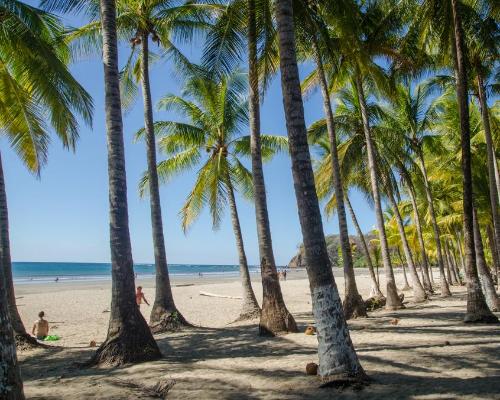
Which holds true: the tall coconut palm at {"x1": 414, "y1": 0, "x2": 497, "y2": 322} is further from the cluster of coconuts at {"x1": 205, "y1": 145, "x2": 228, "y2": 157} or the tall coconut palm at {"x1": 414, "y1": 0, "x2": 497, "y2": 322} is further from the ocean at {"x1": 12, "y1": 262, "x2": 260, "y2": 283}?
the ocean at {"x1": 12, "y1": 262, "x2": 260, "y2": 283}

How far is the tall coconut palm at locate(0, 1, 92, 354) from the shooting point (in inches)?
351

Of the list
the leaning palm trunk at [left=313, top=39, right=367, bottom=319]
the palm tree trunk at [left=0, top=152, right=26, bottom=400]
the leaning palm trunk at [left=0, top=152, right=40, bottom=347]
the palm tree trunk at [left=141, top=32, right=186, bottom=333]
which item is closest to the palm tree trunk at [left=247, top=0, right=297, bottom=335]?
the leaning palm trunk at [left=313, top=39, right=367, bottom=319]

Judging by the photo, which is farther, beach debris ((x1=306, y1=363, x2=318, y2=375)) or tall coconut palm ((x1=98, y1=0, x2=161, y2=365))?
tall coconut palm ((x1=98, y1=0, x2=161, y2=365))

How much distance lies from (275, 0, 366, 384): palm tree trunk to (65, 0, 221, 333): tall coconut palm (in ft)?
23.3

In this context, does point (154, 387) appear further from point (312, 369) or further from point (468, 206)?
point (468, 206)

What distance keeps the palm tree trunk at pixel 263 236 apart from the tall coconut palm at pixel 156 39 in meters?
3.07

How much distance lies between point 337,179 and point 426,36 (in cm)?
461

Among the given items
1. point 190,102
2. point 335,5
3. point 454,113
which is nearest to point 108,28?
point 335,5

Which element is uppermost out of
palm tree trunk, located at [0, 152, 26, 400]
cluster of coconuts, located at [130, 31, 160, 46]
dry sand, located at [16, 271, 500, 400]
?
cluster of coconuts, located at [130, 31, 160, 46]

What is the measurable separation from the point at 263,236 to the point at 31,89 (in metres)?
6.30

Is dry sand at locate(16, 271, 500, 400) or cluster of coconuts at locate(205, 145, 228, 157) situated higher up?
cluster of coconuts at locate(205, 145, 228, 157)

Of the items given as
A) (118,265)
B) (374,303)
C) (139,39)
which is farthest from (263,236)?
(139,39)

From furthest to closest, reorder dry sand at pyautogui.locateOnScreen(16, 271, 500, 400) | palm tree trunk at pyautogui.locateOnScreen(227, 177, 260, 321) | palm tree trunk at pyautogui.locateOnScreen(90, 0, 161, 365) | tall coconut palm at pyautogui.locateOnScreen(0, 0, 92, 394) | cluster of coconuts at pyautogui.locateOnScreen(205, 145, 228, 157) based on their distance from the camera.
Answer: cluster of coconuts at pyautogui.locateOnScreen(205, 145, 228, 157)
palm tree trunk at pyautogui.locateOnScreen(227, 177, 260, 321)
tall coconut palm at pyautogui.locateOnScreen(0, 0, 92, 394)
palm tree trunk at pyautogui.locateOnScreen(90, 0, 161, 365)
dry sand at pyautogui.locateOnScreen(16, 271, 500, 400)

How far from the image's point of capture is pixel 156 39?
1319cm
